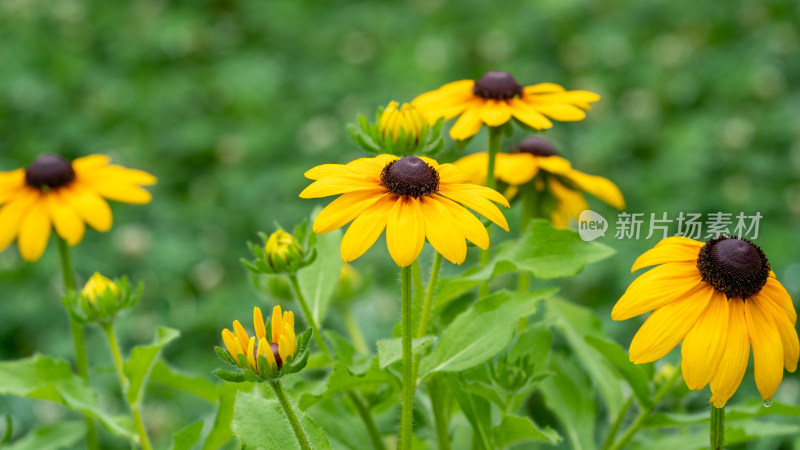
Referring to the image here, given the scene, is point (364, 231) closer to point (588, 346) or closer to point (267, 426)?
point (267, 426)

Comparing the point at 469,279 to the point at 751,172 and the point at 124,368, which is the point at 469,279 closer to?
the point at 124,368

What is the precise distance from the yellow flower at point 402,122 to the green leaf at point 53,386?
0.43 metres

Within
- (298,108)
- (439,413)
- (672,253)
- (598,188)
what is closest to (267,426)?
(439,413)

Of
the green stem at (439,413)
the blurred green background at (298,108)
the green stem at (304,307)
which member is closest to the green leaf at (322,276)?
the green stem at (304,307)

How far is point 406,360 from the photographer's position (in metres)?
0.71

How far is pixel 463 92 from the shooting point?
0.94 m

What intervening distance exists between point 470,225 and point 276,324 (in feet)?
0.58

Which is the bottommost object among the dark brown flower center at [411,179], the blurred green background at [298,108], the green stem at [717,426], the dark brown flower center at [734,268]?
the green stem at [717,426]

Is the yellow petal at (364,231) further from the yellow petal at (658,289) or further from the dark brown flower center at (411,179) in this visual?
the yellow petal at (658,289)

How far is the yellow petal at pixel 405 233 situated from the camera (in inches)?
25.9

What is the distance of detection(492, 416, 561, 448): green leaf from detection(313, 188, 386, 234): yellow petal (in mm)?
252

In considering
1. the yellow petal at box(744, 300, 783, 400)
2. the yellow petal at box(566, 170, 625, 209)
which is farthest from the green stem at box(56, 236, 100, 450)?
the yellow petal at box(744, 300, 783, 400)

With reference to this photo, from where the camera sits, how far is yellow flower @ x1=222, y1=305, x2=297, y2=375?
0.66 metres

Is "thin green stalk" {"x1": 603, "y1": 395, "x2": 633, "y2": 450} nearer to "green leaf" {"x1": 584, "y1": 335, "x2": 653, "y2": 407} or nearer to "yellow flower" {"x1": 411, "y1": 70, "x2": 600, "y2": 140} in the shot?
"green leaf" {"x1": 584, "y1": 335, "x2": 653, "y2": 407}
